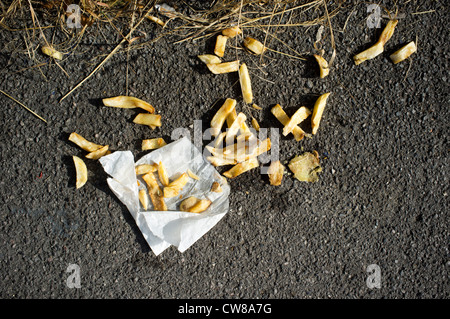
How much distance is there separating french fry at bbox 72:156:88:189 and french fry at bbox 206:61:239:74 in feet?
3.55

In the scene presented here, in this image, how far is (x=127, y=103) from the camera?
76.7 inches

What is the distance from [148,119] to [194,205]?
661 mm

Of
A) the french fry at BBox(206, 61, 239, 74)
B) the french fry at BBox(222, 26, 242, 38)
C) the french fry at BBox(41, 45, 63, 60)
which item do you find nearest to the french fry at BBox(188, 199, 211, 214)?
the french fry at BBox(206, 61, 239, 74)

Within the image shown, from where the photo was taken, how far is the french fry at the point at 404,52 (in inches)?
77.4

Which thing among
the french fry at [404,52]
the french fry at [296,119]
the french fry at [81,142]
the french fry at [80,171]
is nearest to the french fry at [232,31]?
the french fry at [296,119]

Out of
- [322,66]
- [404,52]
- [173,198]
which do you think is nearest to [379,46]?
[404,52]

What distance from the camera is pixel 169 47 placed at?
77.9 inches

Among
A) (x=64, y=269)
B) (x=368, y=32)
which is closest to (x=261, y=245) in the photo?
(x=64, y=269)

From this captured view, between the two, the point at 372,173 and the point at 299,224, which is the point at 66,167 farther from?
the point at 372,173

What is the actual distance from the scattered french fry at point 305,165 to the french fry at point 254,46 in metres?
0.78

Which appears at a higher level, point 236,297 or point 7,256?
point 7,256

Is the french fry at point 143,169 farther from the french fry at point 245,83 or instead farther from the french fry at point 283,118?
the french fry at point 283,118
